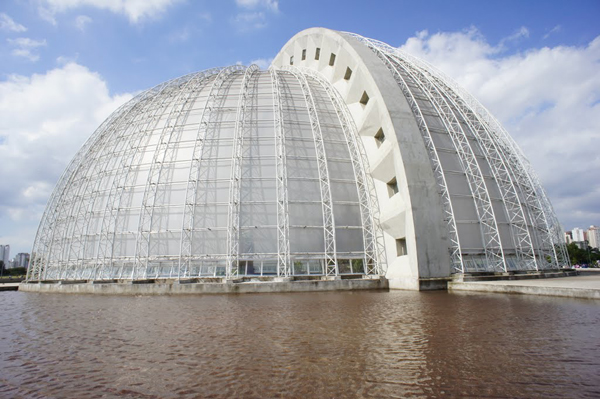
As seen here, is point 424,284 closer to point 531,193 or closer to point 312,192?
point 312,192

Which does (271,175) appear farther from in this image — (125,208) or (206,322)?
(206,322)

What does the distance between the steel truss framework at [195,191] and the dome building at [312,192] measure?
11 cm

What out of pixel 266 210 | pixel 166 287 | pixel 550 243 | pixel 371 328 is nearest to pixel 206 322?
pixel 371 328

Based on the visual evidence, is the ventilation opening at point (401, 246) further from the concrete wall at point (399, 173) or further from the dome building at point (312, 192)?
the concrete wall at point (399, 173)

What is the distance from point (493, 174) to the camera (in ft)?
86.9

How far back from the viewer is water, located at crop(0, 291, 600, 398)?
5.49m

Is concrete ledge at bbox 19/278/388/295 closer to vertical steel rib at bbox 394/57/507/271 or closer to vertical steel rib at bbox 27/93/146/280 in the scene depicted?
vertical steel rib at bbox 394/57/507/271

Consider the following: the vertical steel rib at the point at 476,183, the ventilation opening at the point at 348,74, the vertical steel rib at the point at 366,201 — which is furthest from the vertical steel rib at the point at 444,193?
the ventilation opening at the point at 348,74

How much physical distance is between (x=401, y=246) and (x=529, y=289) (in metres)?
8.49

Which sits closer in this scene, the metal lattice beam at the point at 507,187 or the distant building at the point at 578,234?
the metal lattice beam at the point at 507,187

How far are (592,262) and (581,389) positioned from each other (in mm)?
97261

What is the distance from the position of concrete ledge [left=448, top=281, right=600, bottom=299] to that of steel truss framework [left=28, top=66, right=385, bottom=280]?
555 centimetres

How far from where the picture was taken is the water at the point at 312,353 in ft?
18.0

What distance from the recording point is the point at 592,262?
260 ft
